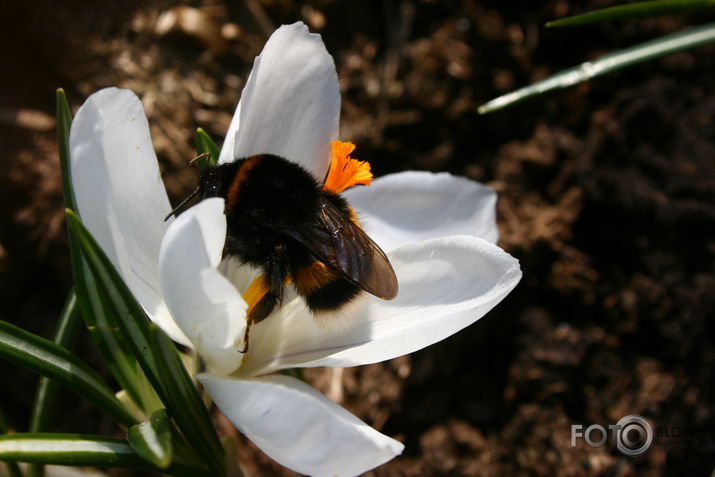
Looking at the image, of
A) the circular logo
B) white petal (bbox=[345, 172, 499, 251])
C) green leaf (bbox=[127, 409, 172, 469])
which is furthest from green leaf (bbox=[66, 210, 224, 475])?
the circular logo

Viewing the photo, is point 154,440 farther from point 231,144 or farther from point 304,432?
point 231,144

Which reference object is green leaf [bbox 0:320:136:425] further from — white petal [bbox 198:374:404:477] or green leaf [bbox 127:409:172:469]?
white petal [bbox 198:374:404:477]

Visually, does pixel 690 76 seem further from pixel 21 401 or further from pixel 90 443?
pixel 21 401

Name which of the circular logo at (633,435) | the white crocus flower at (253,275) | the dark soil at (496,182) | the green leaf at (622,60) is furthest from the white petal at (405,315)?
the circular logo at (633,435)

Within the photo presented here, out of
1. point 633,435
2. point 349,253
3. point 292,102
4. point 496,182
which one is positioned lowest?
point 633,435

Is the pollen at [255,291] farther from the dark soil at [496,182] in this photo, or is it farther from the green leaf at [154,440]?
the dark soil at [496,182]

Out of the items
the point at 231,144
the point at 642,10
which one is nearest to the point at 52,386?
the point at 231,144

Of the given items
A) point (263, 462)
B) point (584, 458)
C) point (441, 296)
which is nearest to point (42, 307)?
point (263, 462)
